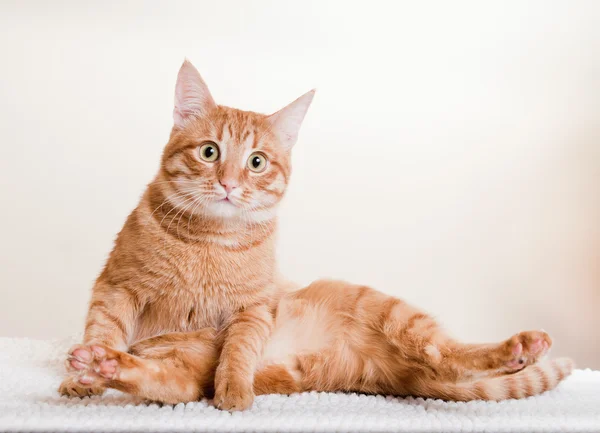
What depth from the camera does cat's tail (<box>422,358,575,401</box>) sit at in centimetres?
157

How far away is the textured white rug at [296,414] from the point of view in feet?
3.91

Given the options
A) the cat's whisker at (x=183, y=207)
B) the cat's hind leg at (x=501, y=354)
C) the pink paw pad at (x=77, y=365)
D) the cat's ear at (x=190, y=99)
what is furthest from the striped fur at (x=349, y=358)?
the cat's ear at (x=190, y=99)

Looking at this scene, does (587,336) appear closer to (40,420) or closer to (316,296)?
(316,296)

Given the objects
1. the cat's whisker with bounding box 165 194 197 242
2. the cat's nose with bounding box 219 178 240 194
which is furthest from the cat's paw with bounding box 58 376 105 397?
the cat's nose with bounding box 219 178 240 194

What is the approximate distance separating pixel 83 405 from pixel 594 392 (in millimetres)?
1490

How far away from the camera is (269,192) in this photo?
170cm

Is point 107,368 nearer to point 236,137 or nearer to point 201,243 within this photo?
point 201,243

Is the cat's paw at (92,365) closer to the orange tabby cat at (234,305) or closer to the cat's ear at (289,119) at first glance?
the orange tabby cat at (234,305)

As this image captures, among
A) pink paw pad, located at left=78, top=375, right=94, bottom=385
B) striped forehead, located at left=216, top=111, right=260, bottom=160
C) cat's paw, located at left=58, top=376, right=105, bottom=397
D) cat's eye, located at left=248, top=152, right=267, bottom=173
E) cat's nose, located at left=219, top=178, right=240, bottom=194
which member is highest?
striped forehead, located at left=216, top=111, right=260, bottom=160

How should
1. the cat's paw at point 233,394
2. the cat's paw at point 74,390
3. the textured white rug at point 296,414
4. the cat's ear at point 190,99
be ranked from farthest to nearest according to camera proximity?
the cat's ear at point 190,99 → the cat's paw at point 74,390 → the cat's paw at point 233,394 → the textured white rug at point 296,414

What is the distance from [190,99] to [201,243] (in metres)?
0.42

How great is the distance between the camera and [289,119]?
1783 millimetres

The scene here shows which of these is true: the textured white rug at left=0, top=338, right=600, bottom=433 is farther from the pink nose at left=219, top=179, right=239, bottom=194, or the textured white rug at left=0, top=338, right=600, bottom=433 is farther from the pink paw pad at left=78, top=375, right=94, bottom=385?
the pink nose at left=219, top=179, right=239, bottom=194

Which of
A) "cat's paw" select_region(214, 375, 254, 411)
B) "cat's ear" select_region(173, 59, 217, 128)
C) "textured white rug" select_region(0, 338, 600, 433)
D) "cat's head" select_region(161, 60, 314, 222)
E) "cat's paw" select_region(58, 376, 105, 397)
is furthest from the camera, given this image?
"cat's ear" select_region(173, 59, 217, 128)
